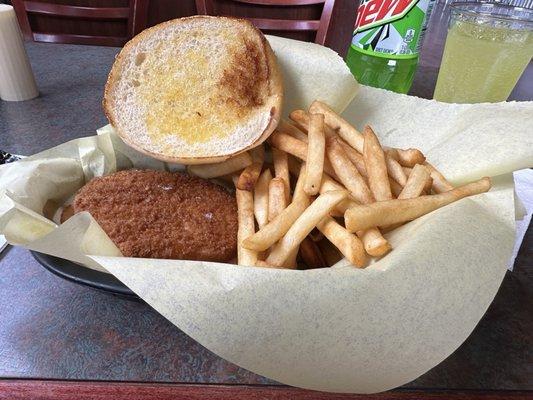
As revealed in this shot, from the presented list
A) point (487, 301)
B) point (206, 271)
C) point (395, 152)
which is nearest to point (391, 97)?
point (395, 152)

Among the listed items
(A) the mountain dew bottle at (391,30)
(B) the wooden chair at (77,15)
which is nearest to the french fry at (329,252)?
(A) the mountain dew bottle at (391,30)

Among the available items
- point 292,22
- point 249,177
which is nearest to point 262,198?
point 249,177

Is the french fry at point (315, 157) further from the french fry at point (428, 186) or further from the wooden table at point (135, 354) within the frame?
the wooden table at point (135, 354)

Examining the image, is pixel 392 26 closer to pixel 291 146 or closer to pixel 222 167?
pixel 291 146

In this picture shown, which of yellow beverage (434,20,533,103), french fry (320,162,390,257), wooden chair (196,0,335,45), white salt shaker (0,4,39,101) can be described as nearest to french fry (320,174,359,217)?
french fry (320,162,390,257)

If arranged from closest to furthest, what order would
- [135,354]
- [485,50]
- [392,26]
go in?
[135,354], [392,26], [485,50]

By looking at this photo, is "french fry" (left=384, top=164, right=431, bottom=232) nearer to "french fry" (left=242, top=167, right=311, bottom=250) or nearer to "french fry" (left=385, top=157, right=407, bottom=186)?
"french fry" (left=385, top=157, right=407, bottom=186)
